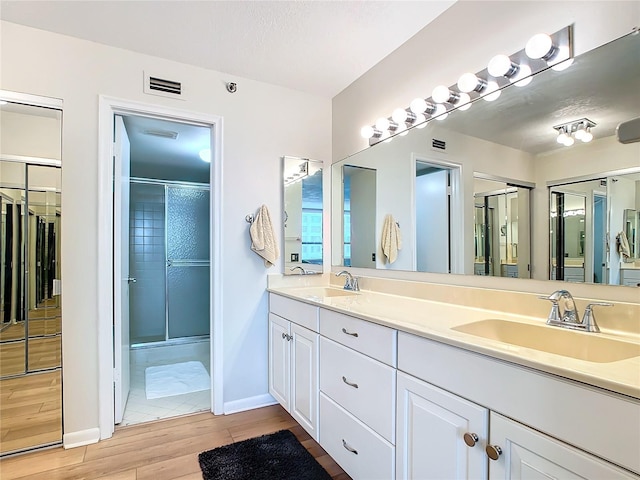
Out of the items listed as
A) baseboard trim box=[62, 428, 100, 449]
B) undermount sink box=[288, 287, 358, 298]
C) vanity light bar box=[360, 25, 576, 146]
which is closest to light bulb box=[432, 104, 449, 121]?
vanity light bar box=[360, 25, 576, 146]

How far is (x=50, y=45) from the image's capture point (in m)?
1.97

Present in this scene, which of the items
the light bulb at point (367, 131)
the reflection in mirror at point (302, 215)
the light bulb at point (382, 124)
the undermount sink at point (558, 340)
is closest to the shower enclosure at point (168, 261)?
the reflection in mirror at point (302, 215)

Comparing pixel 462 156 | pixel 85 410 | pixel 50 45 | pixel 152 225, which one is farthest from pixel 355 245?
pixel 152 225

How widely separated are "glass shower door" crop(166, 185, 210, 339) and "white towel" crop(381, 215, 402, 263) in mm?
2786

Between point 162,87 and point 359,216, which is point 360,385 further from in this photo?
point 162,87

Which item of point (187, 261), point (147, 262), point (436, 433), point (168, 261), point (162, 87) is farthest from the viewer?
point (187, 261)

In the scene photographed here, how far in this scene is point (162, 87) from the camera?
2250 millimetres

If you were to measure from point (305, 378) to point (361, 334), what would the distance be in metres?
0.66

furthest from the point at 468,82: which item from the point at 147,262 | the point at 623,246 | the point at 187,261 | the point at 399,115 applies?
the point at 147,262

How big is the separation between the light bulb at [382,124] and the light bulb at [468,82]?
0.57 m

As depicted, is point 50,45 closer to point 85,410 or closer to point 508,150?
point 85,410

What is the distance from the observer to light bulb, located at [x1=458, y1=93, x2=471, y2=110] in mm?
1751

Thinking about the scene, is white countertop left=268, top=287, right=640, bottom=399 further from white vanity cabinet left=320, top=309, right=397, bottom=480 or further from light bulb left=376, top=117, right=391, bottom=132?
light bulb left=376, top=117, right=391, bottom=132

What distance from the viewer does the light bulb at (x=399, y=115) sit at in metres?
2.10
